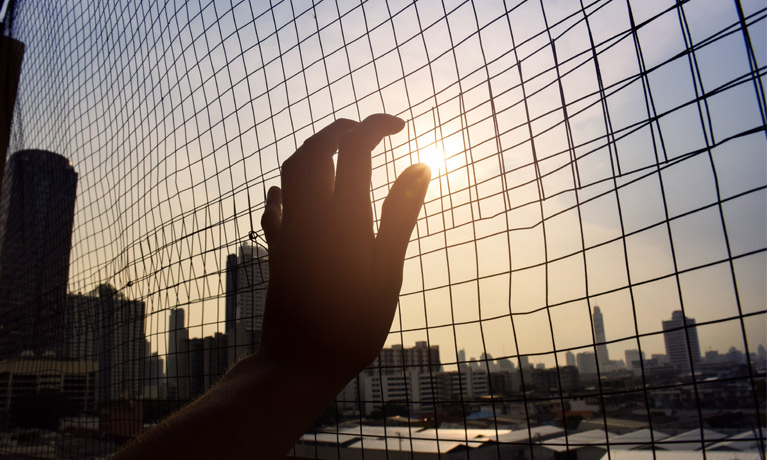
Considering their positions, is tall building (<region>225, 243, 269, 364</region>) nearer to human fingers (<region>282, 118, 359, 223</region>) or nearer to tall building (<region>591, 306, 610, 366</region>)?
tall building (<region>591, 306, 610, 366</region>)

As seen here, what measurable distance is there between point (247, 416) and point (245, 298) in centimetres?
155

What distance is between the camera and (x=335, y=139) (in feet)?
1.89

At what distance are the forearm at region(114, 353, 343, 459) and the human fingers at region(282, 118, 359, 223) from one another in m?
0.15

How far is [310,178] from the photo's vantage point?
21.7 inches

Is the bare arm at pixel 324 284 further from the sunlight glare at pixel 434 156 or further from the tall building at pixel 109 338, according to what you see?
the tall building at pixel 109 338

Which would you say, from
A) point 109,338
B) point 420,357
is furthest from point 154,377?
point 420,357

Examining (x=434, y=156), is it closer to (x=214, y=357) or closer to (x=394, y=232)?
(x=394, y=232)

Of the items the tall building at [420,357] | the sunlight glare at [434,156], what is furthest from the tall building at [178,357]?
the sunlight glare at [434,156]

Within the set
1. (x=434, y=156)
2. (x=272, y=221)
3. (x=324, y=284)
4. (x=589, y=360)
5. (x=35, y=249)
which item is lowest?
(x=589, y=360)

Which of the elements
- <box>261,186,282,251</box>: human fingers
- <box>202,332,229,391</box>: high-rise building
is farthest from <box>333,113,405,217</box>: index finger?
<box>202,332,229,391</box>: high-rise building

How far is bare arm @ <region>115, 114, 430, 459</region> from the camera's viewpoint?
18.9 inches

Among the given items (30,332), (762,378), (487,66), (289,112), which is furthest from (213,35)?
(30,332)

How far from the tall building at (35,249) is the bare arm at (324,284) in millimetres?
3981

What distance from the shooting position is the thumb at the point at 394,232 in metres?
0.52
